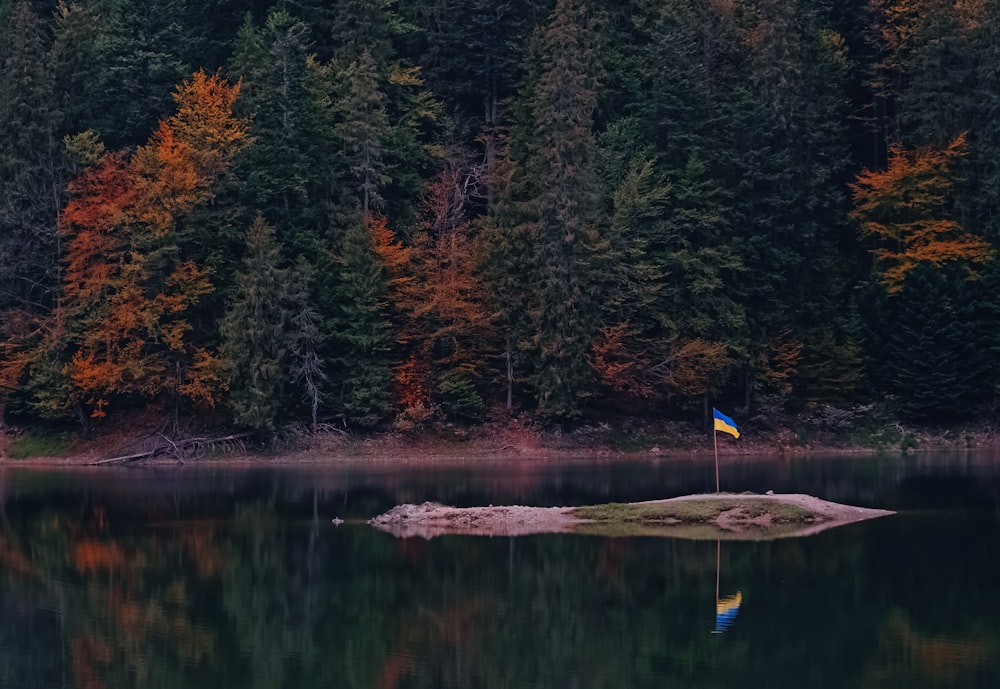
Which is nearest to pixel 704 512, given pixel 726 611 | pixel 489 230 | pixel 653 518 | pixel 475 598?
pixel 653 518

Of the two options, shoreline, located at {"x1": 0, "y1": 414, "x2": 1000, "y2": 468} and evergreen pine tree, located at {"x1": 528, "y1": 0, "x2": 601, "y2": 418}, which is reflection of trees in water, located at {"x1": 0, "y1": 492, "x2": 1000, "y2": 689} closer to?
shoreline, located at {"x1": 0, "y1": 414, "x2": 1000, "y2": 468}

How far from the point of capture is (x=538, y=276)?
66.8 meters

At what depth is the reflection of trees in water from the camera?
27109mm

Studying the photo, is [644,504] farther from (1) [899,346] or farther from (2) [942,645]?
(1) [899,346]

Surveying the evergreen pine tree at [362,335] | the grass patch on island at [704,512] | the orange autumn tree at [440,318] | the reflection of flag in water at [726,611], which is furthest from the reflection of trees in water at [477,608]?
the orange autumn tree at [440,318]

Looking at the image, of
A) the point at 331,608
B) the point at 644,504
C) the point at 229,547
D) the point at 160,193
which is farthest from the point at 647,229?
the point at 331,608

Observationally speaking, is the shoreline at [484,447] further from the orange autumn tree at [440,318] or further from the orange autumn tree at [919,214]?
the orange autumn tree at [919,214]

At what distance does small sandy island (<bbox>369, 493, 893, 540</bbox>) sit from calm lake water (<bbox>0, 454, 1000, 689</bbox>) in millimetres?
1125

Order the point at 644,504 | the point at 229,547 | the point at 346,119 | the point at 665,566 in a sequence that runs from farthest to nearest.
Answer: the point at 346,119 → the point at 644,504 → the point at 229,547 → the point at 665,566

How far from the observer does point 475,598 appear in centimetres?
3338

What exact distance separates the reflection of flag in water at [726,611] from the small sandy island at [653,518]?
888cm

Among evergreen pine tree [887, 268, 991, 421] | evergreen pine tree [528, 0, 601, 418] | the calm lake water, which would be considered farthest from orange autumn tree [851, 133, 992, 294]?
the calm lake water

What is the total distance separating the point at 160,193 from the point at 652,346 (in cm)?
2333

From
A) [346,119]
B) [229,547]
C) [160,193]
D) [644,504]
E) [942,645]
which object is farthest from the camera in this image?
[346,119]
